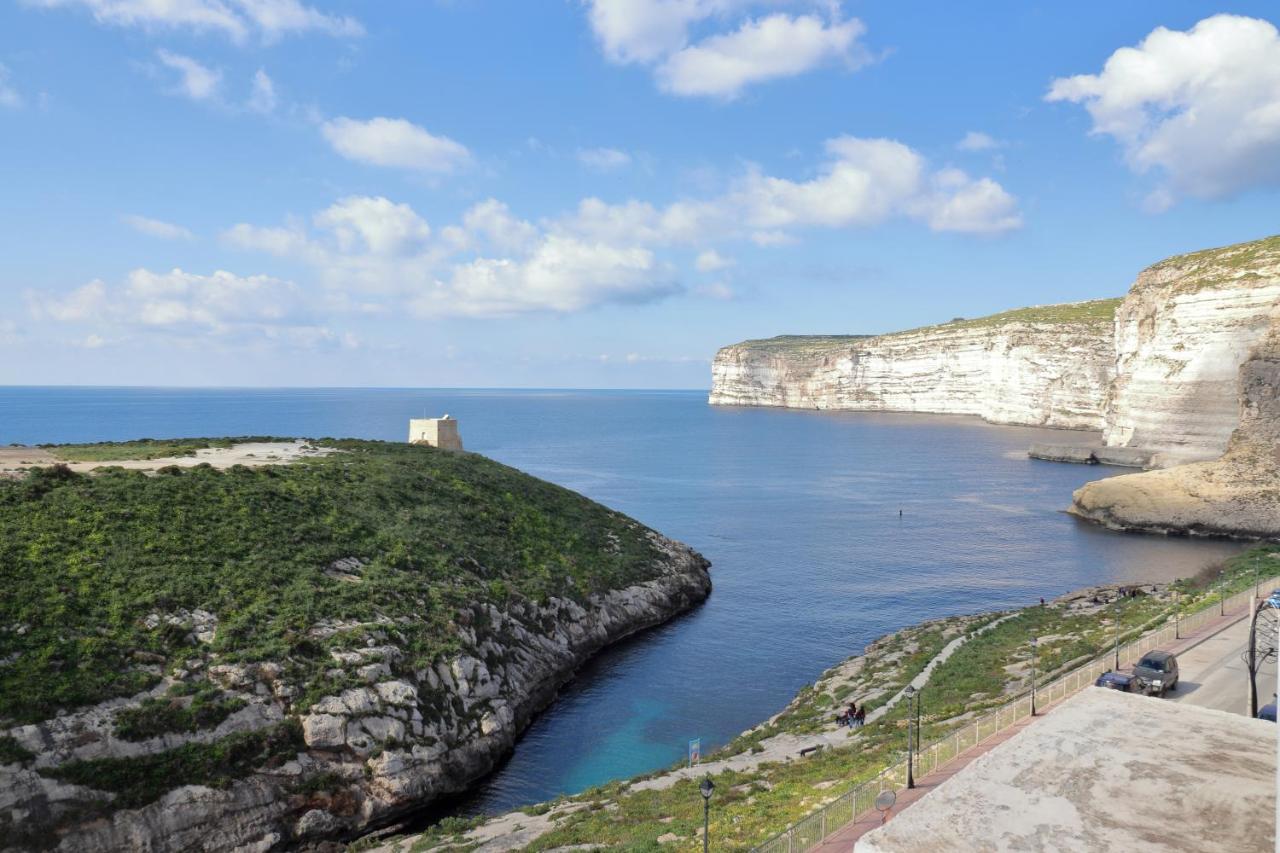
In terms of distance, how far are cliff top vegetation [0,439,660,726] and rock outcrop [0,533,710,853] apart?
70 cm

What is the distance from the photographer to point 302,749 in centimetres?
2722

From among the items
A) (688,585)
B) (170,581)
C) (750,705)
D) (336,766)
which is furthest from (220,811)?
(688,585)

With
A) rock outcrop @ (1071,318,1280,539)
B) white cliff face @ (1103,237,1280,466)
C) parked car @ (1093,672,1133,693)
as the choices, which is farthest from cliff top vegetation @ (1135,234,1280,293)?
parked car @ (1093,672,1133,693)

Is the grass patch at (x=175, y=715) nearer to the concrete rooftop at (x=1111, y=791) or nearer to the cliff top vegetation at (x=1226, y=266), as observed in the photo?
the concrete rooftop at (x=1111, y=791)

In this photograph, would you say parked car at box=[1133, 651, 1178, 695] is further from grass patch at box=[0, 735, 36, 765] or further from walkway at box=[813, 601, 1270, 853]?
grass patch at box=[0, 735, 36, 765]

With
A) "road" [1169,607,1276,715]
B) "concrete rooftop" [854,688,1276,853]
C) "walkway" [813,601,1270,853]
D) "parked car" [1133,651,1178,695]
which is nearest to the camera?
"concrete rooftop" [854,688,1276,853]

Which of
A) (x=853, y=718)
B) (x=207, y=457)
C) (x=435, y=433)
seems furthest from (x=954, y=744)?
(x=435, y=433)

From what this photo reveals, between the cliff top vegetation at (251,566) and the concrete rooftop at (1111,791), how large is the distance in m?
22.5

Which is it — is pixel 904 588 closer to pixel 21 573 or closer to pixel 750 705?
pixel 750 705

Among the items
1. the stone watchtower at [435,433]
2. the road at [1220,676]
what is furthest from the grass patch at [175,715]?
the stone watchtower at [435,433]

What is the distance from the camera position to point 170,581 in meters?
32.3

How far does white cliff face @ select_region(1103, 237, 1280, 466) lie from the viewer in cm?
9469

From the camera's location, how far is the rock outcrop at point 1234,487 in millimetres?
79000

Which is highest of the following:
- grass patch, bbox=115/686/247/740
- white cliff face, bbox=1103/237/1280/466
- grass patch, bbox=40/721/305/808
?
white cliff face, bbox=1103/237/1280/466
